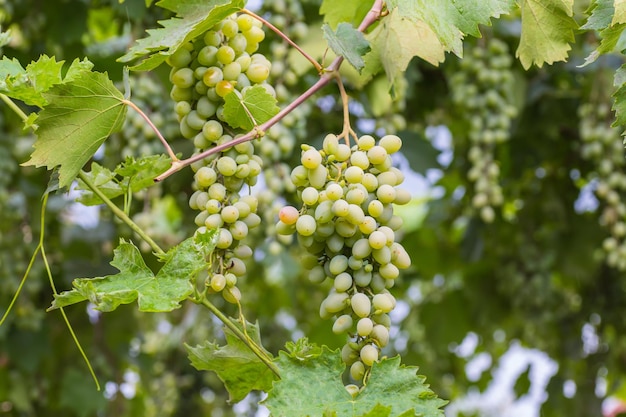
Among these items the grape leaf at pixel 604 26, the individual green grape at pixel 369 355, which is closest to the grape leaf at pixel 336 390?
the individual green grape at pixel 369 355

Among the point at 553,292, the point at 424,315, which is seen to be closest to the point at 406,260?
the point at 553,292

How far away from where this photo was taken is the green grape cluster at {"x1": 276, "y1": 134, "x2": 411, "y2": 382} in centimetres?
70

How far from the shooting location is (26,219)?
6.47 feet

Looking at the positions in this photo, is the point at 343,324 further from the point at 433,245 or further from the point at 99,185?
the point at 433,245

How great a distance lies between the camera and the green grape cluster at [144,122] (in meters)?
1.41

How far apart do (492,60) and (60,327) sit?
4.19ft

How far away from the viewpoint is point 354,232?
2.36 feet

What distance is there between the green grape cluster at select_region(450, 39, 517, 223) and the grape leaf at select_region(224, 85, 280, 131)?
85cm

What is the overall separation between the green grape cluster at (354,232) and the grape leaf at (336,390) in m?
0.02

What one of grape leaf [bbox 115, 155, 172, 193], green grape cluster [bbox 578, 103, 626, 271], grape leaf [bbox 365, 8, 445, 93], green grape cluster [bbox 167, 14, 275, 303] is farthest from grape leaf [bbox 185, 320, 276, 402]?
green grape cluster [bbox 578, 103, 626, 271]

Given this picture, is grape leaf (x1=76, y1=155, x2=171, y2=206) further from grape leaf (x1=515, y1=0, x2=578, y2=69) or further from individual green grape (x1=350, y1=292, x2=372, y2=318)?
grape leaf (x1=515, y1=0, x2=578, y2=69)

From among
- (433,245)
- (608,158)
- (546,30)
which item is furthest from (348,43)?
(433,245)

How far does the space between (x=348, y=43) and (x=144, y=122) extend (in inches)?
27.6

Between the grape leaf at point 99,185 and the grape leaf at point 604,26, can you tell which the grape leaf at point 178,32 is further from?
the grape leaf at point 604,26
